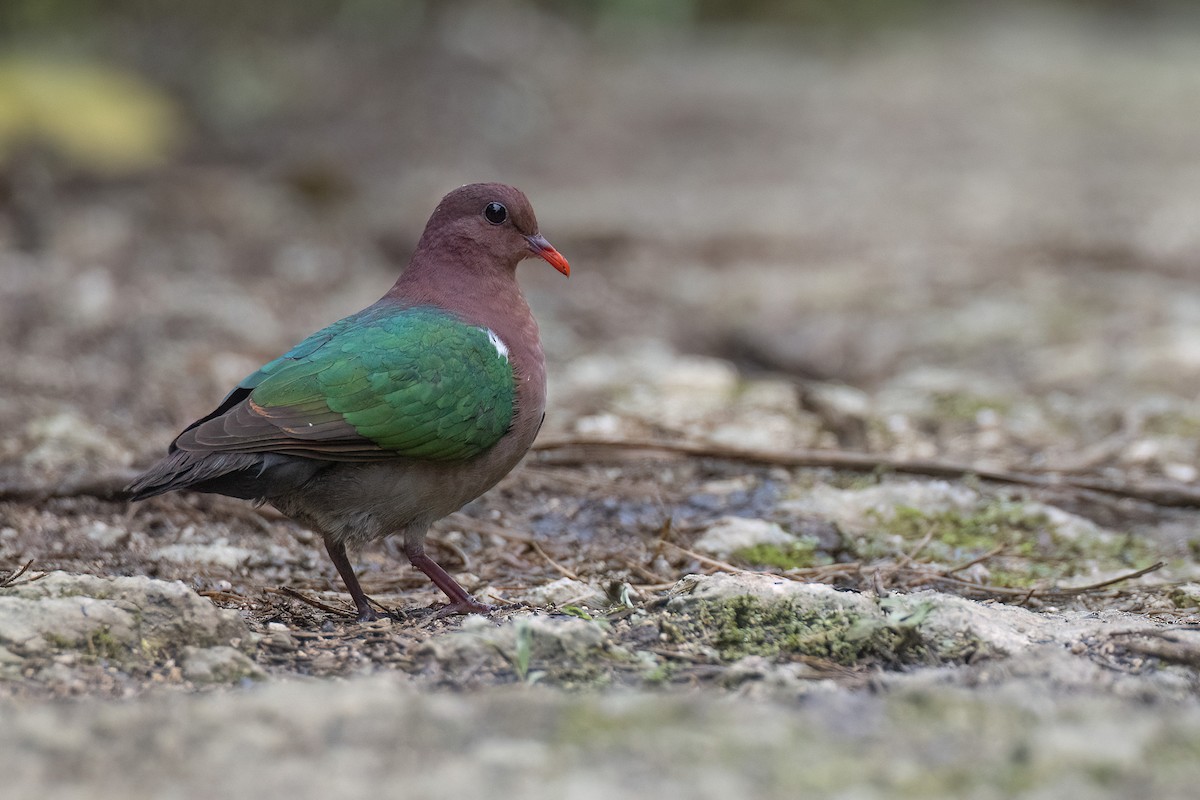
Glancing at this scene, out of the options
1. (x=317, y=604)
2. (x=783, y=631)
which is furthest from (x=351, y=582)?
(x=783, y=631)

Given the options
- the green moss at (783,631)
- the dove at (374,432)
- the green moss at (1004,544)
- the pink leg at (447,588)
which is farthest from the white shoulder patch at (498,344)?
the green moss at (1004,544)

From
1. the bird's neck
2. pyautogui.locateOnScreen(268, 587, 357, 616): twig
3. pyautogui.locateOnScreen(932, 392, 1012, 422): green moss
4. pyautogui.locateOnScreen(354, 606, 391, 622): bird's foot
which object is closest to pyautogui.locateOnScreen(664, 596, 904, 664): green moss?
pyautogui.locateOnScreen(354, 606, 391, 622): bird's foot

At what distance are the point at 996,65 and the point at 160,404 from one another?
11.5 metres

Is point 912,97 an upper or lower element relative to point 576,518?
upper

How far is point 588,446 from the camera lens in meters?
4.67

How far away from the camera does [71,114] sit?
6695 mm

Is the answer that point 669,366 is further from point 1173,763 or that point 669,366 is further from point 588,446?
point 1173,763

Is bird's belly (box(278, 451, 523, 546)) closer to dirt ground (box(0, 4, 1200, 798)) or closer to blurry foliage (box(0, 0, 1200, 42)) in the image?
dirt ground (box(0, 4, 1200, 798))

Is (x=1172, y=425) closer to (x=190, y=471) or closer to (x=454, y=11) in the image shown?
(x=190, y=471)

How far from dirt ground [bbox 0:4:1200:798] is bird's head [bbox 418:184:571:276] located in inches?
34.4

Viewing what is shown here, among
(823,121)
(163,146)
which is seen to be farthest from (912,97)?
(163,146)

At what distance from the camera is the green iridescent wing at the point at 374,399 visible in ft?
10.8

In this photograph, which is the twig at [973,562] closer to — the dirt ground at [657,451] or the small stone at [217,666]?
the dirt ground at [657,451]

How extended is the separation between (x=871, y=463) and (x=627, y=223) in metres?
4.31
